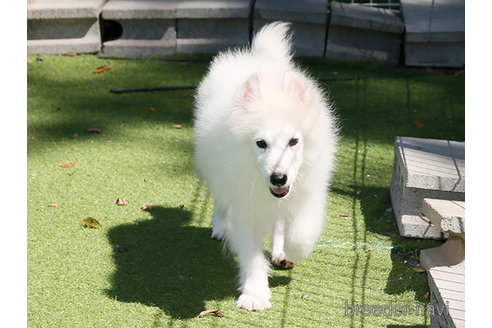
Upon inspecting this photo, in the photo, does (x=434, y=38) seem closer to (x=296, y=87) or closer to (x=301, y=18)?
(x=301, y=18)

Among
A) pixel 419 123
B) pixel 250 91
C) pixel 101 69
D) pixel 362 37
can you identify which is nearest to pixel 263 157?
pixel 250 91

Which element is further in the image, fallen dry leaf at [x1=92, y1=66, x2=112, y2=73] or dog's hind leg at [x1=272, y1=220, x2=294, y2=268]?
fallen dry leaf at [x1=92, y1=66, x2=112, y2=73]

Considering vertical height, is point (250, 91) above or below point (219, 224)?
above

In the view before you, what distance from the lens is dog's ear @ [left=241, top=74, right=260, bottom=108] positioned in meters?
3.28

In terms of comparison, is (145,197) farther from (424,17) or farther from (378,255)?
(424,17)

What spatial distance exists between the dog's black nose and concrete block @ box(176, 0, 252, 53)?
4.59 meters

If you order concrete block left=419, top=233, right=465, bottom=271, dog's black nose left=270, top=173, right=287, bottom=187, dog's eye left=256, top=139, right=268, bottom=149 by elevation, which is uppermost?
dog's eye left=256, top=139, right=268, bottom=149

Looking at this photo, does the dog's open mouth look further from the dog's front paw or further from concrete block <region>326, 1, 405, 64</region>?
concrete block <region>326, 1, 405, 64</region>

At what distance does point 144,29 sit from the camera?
7.66 meters

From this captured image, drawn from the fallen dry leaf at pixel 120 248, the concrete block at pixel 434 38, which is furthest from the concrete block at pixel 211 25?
the fallen dry leaf at pixel 120 248

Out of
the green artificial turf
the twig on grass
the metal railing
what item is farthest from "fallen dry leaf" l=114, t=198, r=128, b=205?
the metal railing

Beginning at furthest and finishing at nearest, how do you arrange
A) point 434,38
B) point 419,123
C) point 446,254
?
point 434,38
point 419,123
point 446,254

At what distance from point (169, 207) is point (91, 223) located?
0.58m

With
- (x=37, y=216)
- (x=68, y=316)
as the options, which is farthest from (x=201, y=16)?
(x=68, y=316)
